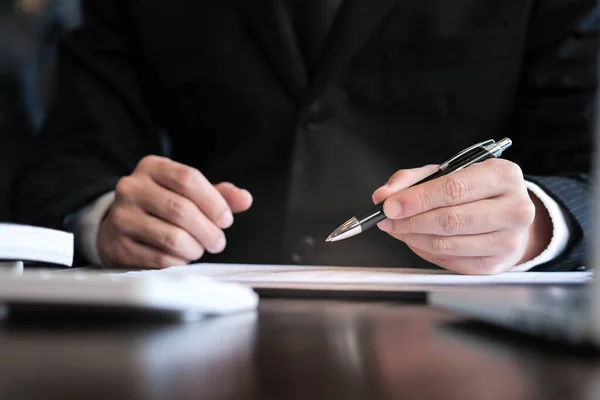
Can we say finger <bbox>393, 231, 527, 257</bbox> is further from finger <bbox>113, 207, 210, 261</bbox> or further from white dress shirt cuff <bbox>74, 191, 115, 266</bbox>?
white dress shirt cuff <bbox>74, 191, 115, 266</bbox>

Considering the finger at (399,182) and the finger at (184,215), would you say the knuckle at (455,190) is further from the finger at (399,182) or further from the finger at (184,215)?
the finger at (184,215)

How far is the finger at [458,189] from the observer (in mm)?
381

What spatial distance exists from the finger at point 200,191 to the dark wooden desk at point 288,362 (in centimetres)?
24

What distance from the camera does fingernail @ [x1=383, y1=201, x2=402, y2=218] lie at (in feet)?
1.24

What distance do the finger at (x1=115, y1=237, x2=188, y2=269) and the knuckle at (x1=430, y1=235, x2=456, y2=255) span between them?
0.21 metres

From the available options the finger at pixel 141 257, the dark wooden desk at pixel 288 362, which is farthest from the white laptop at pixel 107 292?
the finger at pixel 141 257

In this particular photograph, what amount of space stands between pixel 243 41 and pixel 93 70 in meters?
0.22

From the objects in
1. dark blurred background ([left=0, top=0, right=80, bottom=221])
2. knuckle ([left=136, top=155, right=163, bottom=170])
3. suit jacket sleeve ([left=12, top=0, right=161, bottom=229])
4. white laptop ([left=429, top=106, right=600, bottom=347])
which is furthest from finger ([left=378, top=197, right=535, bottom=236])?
dark blurred background ([left=0, top=0, right=80, bottom=221])

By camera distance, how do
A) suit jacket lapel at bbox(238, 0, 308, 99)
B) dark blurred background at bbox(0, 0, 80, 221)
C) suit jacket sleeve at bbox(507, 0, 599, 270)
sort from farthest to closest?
dark blurred background at bbox(0, 0, 80, 221)
suit jacket lapel at bbox(238, 0, 308, 99)
suit jacket sleeve at bbox(507, 0, 599, 270)

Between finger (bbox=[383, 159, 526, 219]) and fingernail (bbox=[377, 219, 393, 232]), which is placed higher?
finger (bbox=[383, 159, 526, 219])

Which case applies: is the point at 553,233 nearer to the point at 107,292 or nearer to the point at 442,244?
the point at 442,244

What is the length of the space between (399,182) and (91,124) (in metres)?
0.47

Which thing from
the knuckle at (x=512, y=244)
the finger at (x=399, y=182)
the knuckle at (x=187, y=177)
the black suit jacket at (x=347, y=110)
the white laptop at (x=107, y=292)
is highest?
the black suit jacket at (x=347, y=110)

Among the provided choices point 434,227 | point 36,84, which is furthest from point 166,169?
point 36,84
